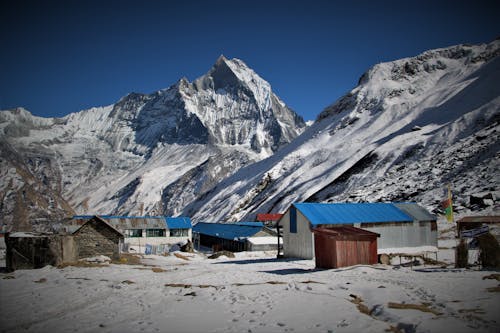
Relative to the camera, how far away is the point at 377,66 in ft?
487

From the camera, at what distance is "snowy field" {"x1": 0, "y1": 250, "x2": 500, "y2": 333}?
37.2 feet

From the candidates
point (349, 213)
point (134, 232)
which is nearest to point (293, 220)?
point (349, 213)

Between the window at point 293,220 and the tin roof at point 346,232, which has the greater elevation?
the window at point 293,220

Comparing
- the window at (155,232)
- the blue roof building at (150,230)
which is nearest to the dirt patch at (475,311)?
the blue roof building at (150,230)

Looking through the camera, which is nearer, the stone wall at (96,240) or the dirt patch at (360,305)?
the dirt patch at (360,305)

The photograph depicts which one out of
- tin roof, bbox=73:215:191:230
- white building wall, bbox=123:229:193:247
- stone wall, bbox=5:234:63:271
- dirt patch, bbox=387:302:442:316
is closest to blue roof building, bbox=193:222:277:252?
tin roof, bbox=73:215:191:230

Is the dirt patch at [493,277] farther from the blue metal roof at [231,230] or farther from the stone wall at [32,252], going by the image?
the blue metal roof at [231,230]

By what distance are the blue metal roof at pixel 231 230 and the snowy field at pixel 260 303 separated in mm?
29396

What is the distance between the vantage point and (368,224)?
35875 millimetres

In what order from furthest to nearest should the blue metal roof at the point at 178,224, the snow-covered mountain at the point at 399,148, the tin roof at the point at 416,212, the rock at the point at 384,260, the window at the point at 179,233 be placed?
the snow-covered mountain at the point at 399,148 < the blue metal roof at the point at 178,224 < the window at the point at 179,233 < the tin roof at the point at 416,212 < the rock at the point at 384,260

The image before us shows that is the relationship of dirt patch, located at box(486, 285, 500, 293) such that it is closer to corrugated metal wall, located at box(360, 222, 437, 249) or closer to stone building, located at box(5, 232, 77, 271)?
corrugated metal wall, located at box(360, 222, 437, 249)

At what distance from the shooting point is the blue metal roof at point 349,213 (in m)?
34.2

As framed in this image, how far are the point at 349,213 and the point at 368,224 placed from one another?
6.47ft

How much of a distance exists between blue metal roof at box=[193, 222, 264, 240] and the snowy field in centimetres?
2940
